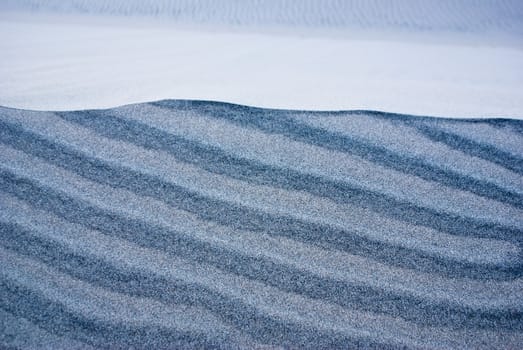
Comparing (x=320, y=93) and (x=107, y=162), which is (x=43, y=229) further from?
(x=320, y=93)

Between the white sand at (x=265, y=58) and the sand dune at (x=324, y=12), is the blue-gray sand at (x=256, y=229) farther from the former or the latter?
the sand dune at (x=324, y=12)

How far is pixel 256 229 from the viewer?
73 cm

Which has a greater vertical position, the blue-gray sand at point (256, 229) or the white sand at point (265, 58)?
the white sand at point (265, 58)

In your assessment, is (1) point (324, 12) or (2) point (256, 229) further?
(1) point (324, 12)

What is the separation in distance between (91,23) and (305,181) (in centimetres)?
67

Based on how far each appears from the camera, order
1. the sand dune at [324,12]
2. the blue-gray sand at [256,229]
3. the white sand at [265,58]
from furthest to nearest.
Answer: the sand dune at [324,12] → the white sand at [265,58] → the blue-gray sand at [256,229]

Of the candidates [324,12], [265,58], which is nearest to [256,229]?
[265,58]

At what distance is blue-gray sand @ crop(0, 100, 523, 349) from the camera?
0.66m

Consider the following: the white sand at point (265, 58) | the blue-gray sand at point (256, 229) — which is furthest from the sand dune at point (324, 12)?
the blue-gray sand at point (256, 229)

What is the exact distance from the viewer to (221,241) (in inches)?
28.3

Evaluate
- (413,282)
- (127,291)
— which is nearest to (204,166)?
(127,291)

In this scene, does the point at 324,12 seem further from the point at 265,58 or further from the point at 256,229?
the point at 256,229

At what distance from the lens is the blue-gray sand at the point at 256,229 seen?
66 cm

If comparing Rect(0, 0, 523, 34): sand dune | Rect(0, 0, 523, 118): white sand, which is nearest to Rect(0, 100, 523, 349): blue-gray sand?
Rect(0, 0, 523, 118): white sand
